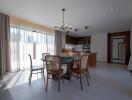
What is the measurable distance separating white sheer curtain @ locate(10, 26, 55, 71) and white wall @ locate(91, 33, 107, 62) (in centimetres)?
461

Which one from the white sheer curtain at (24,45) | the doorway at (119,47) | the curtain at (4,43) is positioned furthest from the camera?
the doorway at (119,47)

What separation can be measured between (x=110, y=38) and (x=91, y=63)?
330 centimetres

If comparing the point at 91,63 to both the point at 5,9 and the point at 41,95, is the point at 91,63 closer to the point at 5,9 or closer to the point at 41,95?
the point at 41,95

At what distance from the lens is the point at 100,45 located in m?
9.16

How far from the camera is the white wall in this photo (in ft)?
29.3

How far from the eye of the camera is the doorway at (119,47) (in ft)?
26.6

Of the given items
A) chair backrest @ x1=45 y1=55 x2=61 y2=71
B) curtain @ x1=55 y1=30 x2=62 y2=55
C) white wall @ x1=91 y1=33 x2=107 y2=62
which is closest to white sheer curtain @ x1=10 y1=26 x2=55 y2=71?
curtain @ x1=55 y1=30 x2=62 y2=55

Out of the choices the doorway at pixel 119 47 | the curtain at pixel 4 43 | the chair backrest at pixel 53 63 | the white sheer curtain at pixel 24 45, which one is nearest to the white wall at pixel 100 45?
the doorway at pixel 119 47

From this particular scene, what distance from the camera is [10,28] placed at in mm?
5031

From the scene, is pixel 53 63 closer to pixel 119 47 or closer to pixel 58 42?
pixel 58 42

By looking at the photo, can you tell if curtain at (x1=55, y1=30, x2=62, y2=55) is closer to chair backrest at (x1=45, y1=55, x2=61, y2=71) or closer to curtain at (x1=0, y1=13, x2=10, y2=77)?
curtain at (x1=0, y1=13, x2=10, y2=77)

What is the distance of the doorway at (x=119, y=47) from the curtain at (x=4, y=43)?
733 centimetres

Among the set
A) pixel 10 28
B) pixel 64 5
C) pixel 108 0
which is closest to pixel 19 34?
pixel 10 28

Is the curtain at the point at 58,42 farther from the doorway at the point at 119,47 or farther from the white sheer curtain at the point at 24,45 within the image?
the doorway at the point at 119,47
